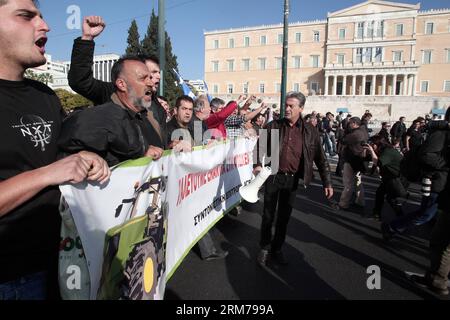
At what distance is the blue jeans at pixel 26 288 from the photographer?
127 cm

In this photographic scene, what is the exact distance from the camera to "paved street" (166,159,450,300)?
3.25 meters

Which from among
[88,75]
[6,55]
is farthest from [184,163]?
[6,55]

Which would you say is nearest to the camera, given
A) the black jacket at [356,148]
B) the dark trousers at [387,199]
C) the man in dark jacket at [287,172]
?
the man in dark jacket at [287,172]

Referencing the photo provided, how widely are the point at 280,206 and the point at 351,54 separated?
70.5 meters

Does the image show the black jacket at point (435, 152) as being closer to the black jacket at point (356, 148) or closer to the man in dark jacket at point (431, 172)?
the man in dark jacket at point (431, 172)

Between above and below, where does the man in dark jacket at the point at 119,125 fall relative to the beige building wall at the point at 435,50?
below

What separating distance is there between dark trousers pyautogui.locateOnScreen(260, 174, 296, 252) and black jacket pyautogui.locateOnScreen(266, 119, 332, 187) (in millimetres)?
176

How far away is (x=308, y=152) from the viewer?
400cm

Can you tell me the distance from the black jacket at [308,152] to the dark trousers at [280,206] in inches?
6.9

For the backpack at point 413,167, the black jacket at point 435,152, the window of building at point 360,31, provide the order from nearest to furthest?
the black jacket at point 435,152 < the backpack at point 413,167 < the window of building at point 360,31

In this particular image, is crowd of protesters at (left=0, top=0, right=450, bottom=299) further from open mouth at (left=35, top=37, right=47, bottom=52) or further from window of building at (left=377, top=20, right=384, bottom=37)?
window of building at (left=377, top=20, right=384, bottom=37)

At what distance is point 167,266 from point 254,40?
77674 mm

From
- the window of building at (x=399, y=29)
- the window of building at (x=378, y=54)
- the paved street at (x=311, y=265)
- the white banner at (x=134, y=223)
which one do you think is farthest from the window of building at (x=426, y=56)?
the white banner at (x=134, y=223)

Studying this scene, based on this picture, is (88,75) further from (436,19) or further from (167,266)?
(436,19)
